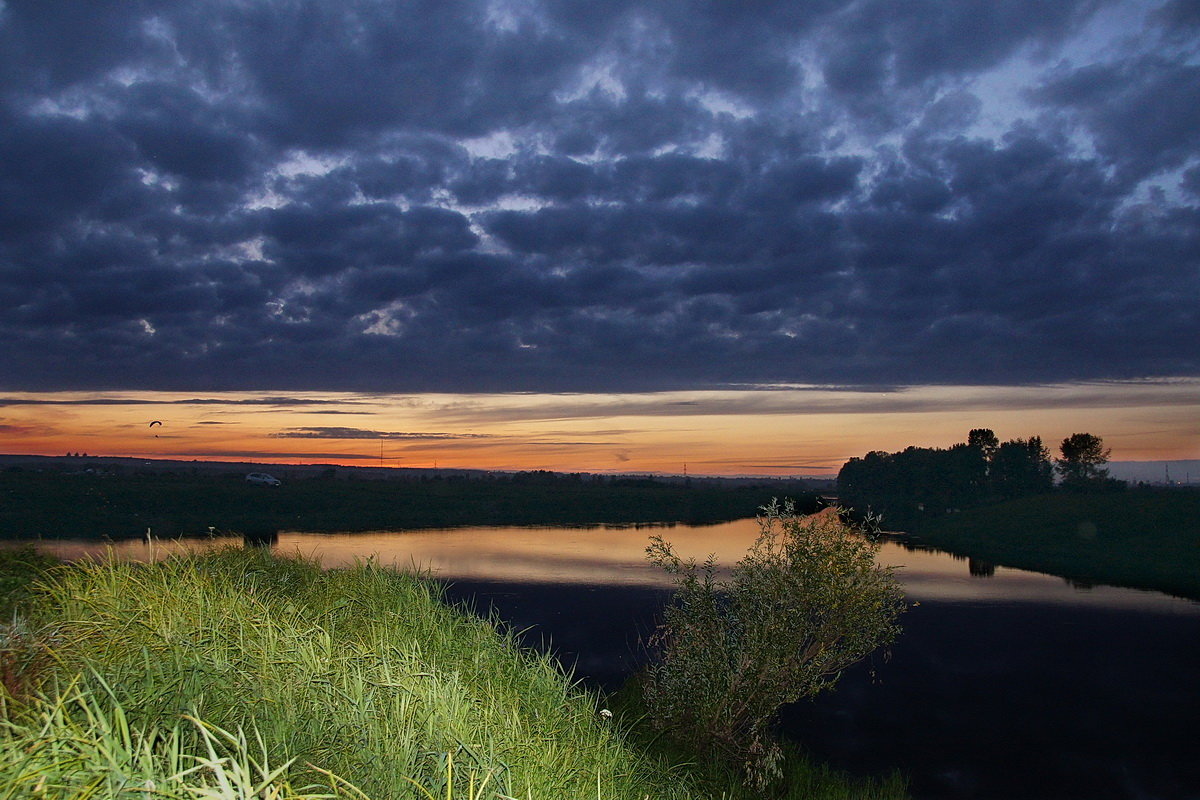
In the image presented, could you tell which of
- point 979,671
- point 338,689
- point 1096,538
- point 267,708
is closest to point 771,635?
point 338,689

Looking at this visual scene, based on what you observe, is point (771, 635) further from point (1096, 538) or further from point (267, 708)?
point (1096, 538)

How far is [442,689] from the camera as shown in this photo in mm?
11180

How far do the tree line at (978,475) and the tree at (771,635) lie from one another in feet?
336

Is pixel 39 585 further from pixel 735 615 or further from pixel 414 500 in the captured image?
pixel 414 500

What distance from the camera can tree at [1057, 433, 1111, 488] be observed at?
129 m

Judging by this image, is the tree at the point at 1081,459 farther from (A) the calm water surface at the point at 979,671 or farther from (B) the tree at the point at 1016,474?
(A) the calm water surface at the point at 979,671

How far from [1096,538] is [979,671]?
138 feet

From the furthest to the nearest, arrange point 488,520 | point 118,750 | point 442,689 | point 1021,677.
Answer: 1. point 488,520
2. point 1021,677
3. point 442,689
4. point 118,750

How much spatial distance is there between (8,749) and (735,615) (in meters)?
17.0

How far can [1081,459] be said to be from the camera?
5379 inches

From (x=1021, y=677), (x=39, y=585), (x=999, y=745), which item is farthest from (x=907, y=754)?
(x=39, y=585)

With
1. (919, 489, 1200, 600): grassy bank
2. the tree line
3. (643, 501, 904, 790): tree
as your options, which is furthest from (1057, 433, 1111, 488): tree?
(643, 501, 904, 790): tree

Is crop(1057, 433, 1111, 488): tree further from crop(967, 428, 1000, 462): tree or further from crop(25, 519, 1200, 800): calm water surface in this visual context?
crop(25, 519, 1200, 800): calm water surface

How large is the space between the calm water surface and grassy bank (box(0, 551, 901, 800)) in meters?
2.48
